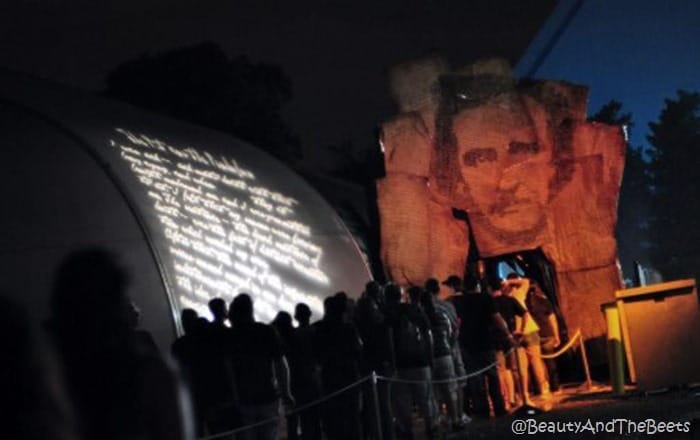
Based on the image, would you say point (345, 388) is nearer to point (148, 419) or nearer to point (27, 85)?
point (148, 419)

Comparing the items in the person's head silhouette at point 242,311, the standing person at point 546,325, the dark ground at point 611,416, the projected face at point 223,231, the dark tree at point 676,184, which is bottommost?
the dark ground at point 611,416

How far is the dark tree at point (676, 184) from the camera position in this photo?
5119 centimetres

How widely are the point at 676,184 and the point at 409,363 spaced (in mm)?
48419

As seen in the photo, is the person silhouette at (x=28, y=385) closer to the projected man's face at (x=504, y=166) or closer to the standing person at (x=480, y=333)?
the standing person at (x=480, y=333)

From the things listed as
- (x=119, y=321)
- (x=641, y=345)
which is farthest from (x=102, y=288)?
(x=641, y=345)

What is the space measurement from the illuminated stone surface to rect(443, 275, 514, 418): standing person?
12.3ft

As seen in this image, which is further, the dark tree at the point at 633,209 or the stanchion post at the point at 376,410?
the dark tree at the point at 633,209

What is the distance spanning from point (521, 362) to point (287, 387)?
469cm

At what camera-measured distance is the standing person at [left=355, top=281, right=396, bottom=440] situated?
31.5ft

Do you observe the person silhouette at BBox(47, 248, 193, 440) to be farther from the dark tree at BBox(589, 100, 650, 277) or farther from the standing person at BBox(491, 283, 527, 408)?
the dark tree at BBox(589, 100, 650, 277)

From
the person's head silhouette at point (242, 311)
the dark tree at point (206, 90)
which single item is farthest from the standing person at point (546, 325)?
the dark tree at point (206, 90)

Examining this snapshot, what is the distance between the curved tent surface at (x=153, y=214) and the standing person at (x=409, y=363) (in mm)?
3688

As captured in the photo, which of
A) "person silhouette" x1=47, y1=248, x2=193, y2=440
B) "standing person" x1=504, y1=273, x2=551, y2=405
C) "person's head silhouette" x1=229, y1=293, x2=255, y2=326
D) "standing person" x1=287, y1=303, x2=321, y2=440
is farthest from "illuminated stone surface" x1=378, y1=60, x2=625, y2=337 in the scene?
"person silhouette" x1=47, y1=248, x2=193, y2=440

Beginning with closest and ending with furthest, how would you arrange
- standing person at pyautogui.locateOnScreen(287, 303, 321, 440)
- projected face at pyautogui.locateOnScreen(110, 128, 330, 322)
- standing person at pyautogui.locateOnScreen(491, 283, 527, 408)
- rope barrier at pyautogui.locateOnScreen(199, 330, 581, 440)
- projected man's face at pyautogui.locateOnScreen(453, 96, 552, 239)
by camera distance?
rope barrier at pyautogui.locateOnScreen(199, 330, 581, 440), standing person at pyautogui.locateOnScreen(287, 303, 321, 440), standing person at pyautogui.locateOnScreen(491, 283, 527, 408), projected face at pyautogui.locateOnScreen(110, 128, 330, 322), projected man's face at pyautogui.locateOnScreen(453, 96, 552, 239)
